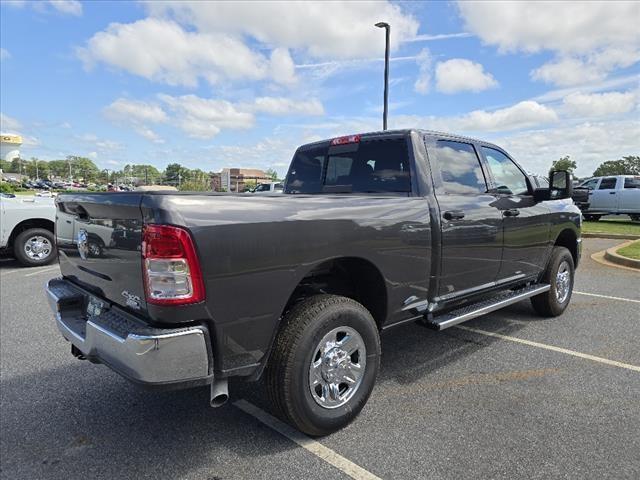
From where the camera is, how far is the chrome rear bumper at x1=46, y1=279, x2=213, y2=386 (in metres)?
2.15

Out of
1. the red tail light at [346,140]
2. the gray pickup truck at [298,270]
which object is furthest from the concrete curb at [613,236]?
the red tail light at [346,140]

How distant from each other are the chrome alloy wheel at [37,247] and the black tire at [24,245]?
0.02 metres

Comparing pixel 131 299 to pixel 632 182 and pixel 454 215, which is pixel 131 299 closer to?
pixel 454 215

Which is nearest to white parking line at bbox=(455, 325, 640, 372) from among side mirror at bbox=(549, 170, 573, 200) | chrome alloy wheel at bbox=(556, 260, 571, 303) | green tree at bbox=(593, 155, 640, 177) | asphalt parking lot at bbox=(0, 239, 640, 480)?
asphalt parking lot at bbox=(0, 239, 640, 480)

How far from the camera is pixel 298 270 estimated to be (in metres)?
2.59

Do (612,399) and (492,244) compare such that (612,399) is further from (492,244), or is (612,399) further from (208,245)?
(208,245)

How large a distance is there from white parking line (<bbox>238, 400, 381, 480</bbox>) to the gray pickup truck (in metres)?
0.11

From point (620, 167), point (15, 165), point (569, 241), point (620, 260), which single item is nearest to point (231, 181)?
point (620, 260)

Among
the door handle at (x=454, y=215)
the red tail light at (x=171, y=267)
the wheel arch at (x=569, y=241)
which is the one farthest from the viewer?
the wheel arch at (x=569, y=241)

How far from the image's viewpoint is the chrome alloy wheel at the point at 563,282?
5.30m

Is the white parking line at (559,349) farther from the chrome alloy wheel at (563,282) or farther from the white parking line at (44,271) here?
the white parking line at (44,271)

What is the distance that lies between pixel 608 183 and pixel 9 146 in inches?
5970

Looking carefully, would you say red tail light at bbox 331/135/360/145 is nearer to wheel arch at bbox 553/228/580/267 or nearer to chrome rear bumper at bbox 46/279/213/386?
chrome rear bumper at bbox 46/279/213/386

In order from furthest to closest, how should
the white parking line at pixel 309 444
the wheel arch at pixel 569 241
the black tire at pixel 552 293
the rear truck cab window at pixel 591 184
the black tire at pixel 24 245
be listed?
the rear truck cab window at pixel 591 184 → the black tire at pixel 24 245 → the wheel arch at pixel 569 241 → the black tire at pixel 552 293 → the white parking line at pixel 309 444
